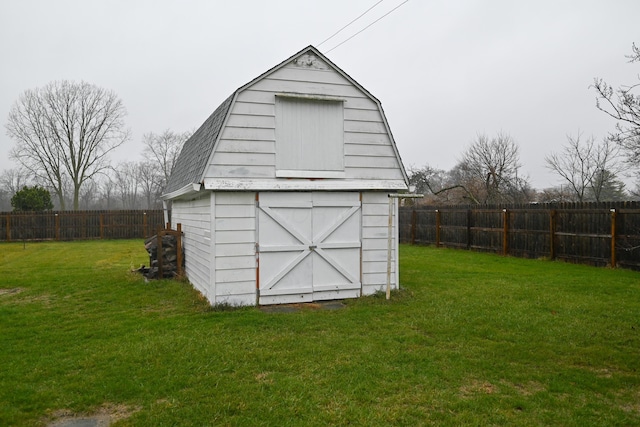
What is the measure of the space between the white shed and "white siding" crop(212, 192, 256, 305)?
0.02 m

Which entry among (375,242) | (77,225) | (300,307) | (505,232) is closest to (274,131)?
(375,242)

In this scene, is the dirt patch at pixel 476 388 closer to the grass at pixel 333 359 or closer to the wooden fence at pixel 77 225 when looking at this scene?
the grass at pixel 333 359

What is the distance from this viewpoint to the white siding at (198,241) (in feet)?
27.8

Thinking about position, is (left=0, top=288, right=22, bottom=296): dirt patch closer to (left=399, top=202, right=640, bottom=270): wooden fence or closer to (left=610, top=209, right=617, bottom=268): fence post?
(left=399, top=202, right=640, bottom=270): wooden fence

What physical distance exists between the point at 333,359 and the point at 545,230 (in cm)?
1142

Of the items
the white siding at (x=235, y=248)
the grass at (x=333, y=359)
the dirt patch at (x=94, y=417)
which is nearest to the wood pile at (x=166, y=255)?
the grass at (x=333, y=359)

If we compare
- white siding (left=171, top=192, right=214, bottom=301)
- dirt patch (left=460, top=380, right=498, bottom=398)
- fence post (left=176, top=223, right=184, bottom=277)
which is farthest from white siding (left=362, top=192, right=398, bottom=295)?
fence post (left=176, top=223, right=184, bottom=277)

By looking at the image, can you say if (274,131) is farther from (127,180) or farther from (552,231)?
(127,180)

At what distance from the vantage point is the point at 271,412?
4070 millimetres

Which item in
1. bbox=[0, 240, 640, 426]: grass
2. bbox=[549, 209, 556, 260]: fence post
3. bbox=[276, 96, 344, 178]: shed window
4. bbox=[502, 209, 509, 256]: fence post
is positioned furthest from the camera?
bbox=[502, 209, 509, 256]: fence post

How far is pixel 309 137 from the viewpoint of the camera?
28.0 feet

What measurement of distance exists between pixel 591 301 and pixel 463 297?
219 centimetres

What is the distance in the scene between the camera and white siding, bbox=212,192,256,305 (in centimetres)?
791

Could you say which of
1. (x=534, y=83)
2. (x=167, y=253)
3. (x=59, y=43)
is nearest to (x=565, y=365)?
(x=167, y=253)
